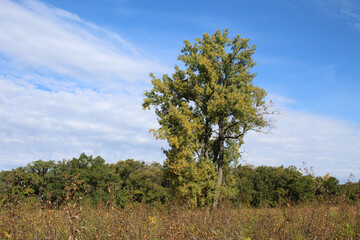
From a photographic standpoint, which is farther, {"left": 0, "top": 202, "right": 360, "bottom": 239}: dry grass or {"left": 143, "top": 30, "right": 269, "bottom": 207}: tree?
{"left": 143, "top": 30, "right": 269, "bottom": 207}: tree

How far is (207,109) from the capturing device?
68.6 feet

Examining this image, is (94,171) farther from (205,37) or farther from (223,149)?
(205,37)

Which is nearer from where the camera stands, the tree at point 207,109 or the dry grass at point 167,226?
the dry grass at point 167,226

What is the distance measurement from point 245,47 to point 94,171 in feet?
68.4

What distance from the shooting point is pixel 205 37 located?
2322 cm

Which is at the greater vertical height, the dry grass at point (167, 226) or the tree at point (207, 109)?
the tree at point (207, 109)

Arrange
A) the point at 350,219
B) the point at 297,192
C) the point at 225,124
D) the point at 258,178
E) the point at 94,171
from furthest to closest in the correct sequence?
the point at 258,178
the point at 297,192
the point at 94,171
the point at 225,124
the point at 350,219

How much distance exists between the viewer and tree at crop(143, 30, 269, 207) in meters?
20.2

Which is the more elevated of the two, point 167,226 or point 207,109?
point 207,109

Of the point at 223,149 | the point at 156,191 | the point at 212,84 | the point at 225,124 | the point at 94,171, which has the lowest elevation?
the point at 156,191

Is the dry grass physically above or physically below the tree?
below

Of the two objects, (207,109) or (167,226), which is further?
(207,109)

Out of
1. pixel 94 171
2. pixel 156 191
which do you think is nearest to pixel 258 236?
pixel 94 171

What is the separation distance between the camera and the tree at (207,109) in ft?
66.4
